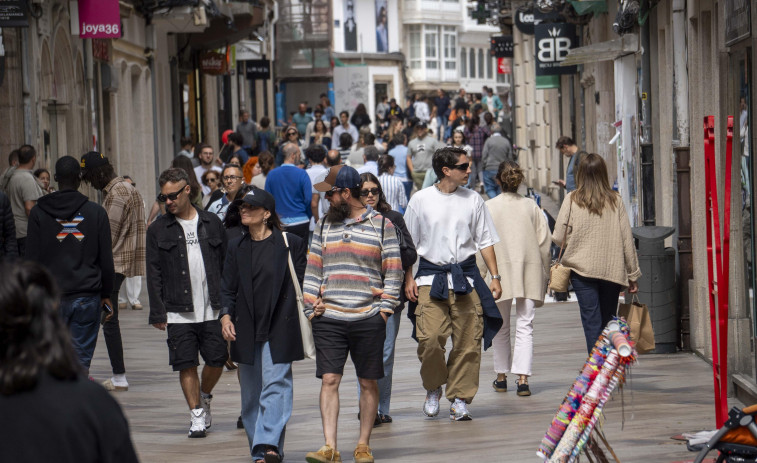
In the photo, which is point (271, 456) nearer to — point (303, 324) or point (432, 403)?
point (303, 324)

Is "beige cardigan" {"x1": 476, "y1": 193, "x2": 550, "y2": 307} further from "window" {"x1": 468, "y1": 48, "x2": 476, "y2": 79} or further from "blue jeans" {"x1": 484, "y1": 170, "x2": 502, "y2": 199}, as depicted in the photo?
"window" {"x1": 468, "y1": 48, "x2": 476, "y2": 79}

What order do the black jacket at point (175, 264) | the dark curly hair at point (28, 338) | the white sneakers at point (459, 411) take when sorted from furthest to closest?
the white sneakers at point (459, 411), the black jacket at point (175, 264), the dark curly hair at point (28, 338)

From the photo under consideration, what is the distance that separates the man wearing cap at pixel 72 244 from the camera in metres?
9.29

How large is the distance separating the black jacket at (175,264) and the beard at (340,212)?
1150mm

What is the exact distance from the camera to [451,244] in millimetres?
9141

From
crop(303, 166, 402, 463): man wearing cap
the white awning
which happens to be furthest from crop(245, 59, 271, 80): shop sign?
crop(303, 166, 402, 463): man wearing cap

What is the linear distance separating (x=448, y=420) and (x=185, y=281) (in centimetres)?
198

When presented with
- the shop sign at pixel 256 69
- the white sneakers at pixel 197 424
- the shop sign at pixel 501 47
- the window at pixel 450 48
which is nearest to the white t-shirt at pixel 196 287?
the white sneakers at pixel 197 424

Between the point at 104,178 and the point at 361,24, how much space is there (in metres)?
75.4

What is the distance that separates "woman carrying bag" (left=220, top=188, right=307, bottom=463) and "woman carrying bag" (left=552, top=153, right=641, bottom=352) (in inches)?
98.8

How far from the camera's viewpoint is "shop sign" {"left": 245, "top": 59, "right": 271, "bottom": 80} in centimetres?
4128

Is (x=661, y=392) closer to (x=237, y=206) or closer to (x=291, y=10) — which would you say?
(x=237, y=206)

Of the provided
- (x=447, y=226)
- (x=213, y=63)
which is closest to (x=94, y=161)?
(x=447, y=226)

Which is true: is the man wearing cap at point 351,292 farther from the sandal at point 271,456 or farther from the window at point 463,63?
the window at point 463,63
